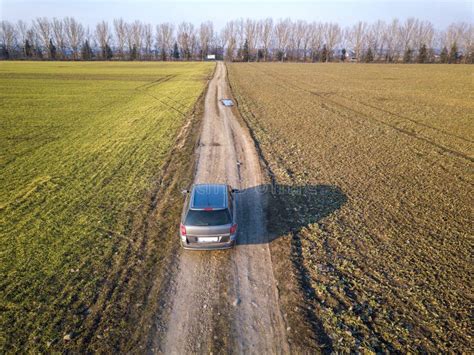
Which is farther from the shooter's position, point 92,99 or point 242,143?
point 92,99

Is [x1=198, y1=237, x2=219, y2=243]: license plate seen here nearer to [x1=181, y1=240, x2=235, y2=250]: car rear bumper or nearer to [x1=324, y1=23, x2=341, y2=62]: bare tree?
[x1=181, y1=240, x2=235, y2=250]: car rear bumper

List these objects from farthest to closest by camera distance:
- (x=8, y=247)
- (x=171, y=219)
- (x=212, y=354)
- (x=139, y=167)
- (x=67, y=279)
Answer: (x=139, y=167), (x=171, y=219), (x=8, y=247), (x=67, y=279), (x=212, y=354)

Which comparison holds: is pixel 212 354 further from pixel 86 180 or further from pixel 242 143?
pixel 242 143

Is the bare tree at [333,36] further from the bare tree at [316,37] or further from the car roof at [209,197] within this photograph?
the car roof at [209,197]

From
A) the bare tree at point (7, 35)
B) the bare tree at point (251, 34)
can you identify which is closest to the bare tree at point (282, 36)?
the bare tree at point (251, 34)

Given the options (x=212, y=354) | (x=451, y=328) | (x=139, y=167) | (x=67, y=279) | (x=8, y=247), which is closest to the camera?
(x=212, y=354)

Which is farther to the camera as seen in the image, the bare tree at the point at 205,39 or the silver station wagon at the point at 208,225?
the bare tree at the point at 205,39

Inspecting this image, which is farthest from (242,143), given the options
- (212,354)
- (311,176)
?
(212,354)

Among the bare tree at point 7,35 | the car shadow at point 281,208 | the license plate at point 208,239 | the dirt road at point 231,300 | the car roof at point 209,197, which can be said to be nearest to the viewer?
the dirt road at point 231,300
